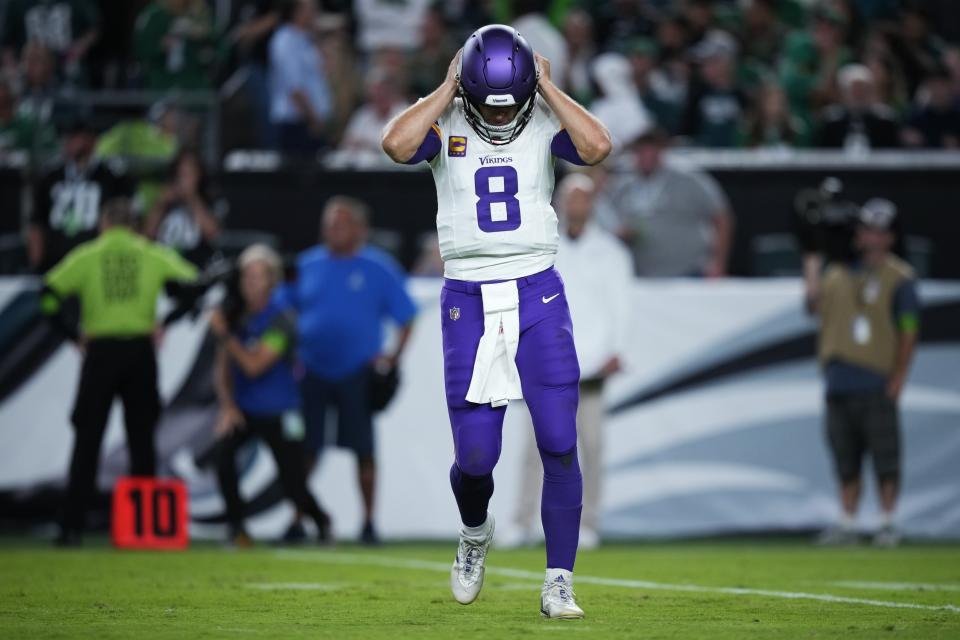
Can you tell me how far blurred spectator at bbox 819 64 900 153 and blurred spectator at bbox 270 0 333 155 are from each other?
14.0ft

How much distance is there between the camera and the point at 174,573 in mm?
8672

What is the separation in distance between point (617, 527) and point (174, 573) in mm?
4224

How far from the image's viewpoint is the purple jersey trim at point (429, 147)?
6.36 m

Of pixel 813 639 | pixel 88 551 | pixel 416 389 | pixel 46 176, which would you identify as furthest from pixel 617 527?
pixel 813 639

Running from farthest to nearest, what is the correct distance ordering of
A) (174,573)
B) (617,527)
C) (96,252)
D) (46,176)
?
(46,176) → (617,527) → (96,252) → (174,573)

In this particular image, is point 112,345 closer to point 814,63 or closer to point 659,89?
point 659,89

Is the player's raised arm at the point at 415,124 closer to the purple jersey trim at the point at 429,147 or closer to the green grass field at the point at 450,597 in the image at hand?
the purple jersey trim at the point at 429,147

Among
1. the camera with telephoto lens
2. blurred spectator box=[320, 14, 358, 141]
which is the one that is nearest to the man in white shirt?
the camera with telephoto lens

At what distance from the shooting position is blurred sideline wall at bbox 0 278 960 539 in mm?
11969

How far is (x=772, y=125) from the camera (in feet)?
46.2

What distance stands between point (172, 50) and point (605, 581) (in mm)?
8549

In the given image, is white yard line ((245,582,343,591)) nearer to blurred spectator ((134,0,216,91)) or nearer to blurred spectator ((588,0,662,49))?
blurred spectator ((134,0,216,91))

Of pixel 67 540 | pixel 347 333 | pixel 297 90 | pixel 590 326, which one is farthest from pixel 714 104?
pixel 67 540

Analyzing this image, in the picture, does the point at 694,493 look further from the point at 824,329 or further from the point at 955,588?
the point at 955,588
